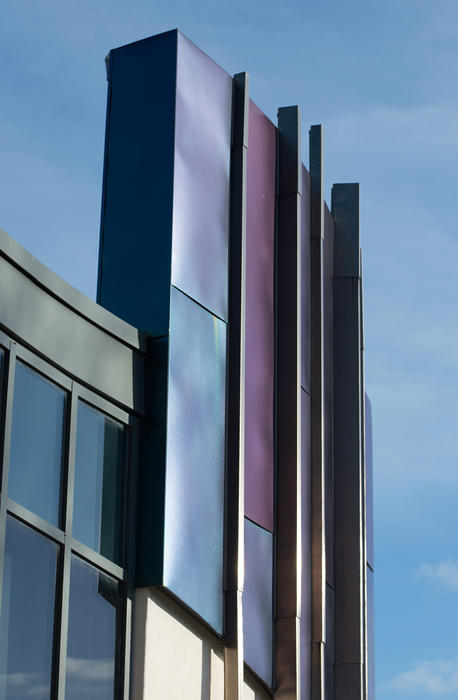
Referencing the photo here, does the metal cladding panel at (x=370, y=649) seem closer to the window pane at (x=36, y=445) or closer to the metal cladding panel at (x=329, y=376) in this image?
the metal cladding panel at (x=329, y=376)

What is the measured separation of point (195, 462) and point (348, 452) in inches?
184

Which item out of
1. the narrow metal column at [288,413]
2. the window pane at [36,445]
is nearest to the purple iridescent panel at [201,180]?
the narrow metal column at [288,413]

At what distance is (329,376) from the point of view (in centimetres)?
1747

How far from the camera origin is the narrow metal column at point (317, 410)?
1526 cm

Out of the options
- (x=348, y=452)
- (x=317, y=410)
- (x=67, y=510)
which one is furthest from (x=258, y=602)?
(x=348, y=452)

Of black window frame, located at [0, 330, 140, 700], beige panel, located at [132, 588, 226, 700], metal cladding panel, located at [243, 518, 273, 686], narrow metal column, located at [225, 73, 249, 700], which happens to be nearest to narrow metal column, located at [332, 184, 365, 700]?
metal cladding panel, located at [243, 518, 273, 686]

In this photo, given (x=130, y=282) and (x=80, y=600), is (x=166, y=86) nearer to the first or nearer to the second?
(x=130, y=282)

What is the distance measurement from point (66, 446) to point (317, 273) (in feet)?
20.3

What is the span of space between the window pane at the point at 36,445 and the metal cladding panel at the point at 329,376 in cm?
583

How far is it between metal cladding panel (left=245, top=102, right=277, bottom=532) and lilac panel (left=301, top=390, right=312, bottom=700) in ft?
2.77

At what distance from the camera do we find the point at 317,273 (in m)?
17.0

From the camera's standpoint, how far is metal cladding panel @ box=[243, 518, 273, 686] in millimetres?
13758

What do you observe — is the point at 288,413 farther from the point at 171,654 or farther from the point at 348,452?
the point at 171,654

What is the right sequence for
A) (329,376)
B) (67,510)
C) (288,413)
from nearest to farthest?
(67,510) → (288,413) → (329,376)
